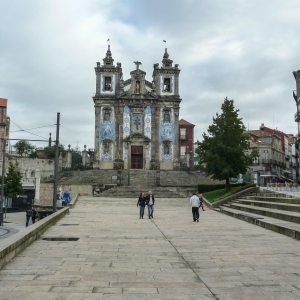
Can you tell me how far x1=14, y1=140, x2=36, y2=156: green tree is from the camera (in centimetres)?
8322

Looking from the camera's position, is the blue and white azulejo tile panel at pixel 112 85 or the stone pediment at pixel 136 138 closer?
the stone pediment at pixel 136 138

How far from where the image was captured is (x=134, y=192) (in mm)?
38094

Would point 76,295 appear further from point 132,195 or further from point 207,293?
point 132,195

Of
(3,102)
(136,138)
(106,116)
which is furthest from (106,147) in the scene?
(3,102)

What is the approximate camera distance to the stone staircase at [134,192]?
36969 millimetres

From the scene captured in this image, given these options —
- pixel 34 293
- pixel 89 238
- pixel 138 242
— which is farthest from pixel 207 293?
pixel 89 238

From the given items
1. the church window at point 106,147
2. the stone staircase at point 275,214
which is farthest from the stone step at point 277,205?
the church window at point 106,147

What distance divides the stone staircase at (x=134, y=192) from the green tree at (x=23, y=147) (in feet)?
161

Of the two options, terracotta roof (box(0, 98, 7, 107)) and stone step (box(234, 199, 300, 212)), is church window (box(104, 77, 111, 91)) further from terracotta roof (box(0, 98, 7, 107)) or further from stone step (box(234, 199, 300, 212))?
stone step (box(234, 199, 300, 212))

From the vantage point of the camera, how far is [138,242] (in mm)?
11336

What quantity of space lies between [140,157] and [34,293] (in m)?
47.1

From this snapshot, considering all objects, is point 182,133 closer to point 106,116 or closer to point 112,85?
point 112,85

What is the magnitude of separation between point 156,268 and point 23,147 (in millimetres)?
81033

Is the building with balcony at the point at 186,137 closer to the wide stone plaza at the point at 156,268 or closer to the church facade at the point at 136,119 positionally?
the church facade at the point at 136,119
